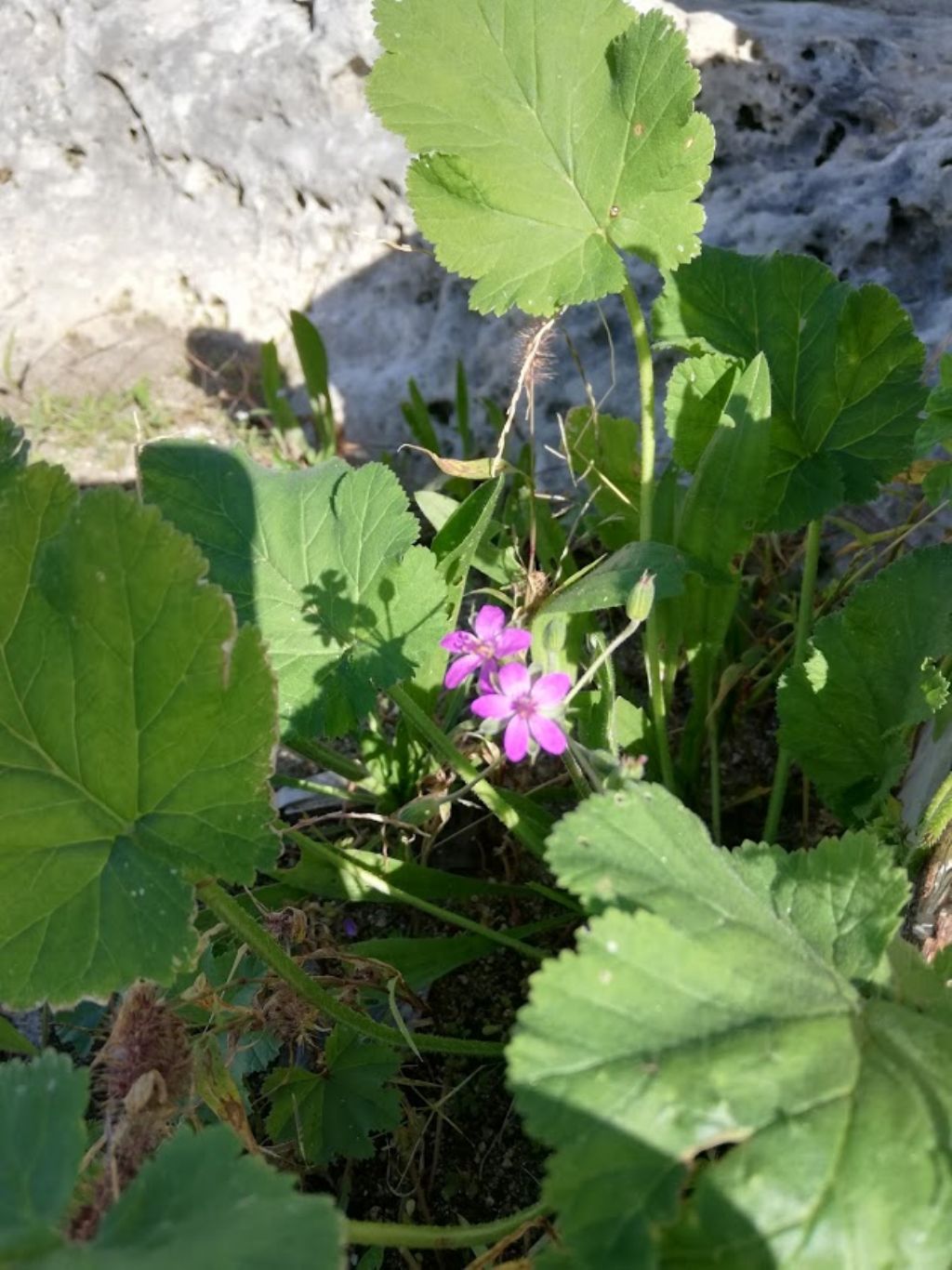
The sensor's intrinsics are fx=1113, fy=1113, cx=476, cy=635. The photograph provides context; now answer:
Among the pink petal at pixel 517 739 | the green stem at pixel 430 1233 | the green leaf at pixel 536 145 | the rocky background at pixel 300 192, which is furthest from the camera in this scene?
the rocky background at pixel 300 192

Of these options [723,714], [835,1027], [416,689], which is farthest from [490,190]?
[835,1027]

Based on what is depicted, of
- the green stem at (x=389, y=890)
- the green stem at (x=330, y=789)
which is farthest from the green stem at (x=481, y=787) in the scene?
the green stem at (x=330, y=789)

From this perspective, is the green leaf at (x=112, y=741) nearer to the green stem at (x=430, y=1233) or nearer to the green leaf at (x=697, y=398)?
the green stem at (x=430, y=1233)

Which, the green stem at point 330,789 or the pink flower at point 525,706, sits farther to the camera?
the green stem at point 330,789

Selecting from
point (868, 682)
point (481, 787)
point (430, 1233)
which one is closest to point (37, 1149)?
point (430, 1233)

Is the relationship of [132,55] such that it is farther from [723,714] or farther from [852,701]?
[852,701]

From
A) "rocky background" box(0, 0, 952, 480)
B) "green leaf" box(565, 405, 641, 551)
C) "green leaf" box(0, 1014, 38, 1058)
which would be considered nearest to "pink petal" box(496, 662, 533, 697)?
"green leaf" box(565, 405, 641, 551)
